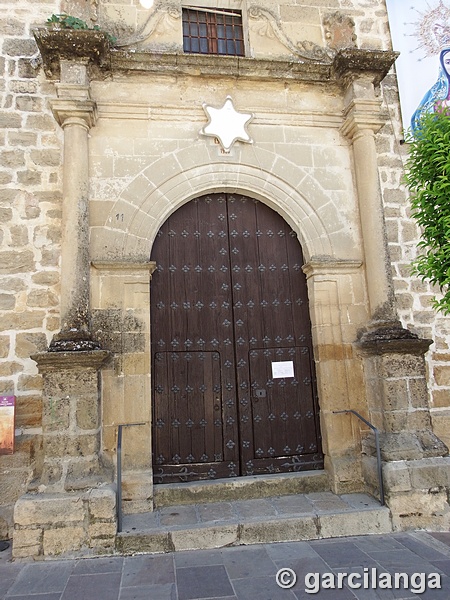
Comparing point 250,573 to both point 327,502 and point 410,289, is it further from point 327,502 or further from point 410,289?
point 410,289

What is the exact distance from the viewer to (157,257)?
16.8 ft

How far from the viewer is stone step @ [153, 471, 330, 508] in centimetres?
455

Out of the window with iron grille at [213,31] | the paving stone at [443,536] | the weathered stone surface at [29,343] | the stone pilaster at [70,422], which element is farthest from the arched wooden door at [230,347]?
the window with iron grille at [213,31]

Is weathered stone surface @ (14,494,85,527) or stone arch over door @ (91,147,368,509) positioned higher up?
stone arch over door @ (91,147,368,509)

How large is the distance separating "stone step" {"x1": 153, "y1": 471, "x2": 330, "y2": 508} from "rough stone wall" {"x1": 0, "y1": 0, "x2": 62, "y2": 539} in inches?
52.0

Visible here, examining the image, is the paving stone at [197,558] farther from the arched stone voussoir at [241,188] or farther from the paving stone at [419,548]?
the arched stone voussoir at [241,188]

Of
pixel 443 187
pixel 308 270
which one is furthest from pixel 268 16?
pixel 443 187

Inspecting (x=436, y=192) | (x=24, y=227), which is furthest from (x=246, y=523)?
(x=24, y=227)

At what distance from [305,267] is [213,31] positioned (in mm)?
3122

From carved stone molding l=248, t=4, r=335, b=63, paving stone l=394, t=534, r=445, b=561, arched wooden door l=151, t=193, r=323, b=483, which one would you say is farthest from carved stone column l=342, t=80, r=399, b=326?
paving stone l=394, t=534, r=445, b=561

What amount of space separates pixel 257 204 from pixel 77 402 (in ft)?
9.63

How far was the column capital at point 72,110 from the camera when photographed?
4742mm

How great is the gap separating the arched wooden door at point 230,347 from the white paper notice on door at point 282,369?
11 mm

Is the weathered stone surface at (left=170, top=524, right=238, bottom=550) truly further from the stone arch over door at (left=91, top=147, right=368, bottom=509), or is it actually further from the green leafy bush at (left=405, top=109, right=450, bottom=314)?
the green leafy bush at (left=405, top=109, right=450, bottom=314)
